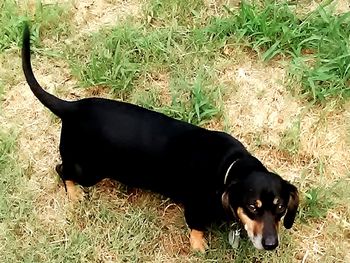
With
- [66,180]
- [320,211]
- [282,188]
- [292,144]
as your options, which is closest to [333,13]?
[292,144]

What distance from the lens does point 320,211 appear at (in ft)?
11.9

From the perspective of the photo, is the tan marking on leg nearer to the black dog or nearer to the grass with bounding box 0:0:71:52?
the black dog

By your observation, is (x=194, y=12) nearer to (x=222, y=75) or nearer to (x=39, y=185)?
(x=222, y=75)

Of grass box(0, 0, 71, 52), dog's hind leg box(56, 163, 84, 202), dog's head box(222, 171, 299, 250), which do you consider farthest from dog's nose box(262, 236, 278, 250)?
grass box(0, 0, 71, 52)

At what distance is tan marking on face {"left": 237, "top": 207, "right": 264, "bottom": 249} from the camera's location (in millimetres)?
3121

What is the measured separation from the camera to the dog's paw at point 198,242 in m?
3.56

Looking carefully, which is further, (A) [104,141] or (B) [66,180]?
(B) [66,180]

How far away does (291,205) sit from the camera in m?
3.22

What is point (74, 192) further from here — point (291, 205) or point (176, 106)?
point (291, 205)

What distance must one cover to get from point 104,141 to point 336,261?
49.8 inches

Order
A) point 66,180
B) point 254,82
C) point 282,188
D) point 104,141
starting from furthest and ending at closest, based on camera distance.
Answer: point 254,82 → point 66,180 → point 104,141 → point 282,188

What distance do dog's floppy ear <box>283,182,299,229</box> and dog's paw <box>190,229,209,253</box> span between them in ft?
1.50

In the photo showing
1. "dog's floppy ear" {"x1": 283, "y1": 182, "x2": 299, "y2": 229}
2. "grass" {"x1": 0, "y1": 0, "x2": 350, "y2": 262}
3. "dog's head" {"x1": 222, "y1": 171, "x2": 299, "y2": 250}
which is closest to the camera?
"dog's head" {"x1": 222, "y1": 171, "x2": 299, "y2": 250}

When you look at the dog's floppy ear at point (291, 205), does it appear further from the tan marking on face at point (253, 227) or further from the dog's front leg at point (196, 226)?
the dog's front leg at point (196, 226)
